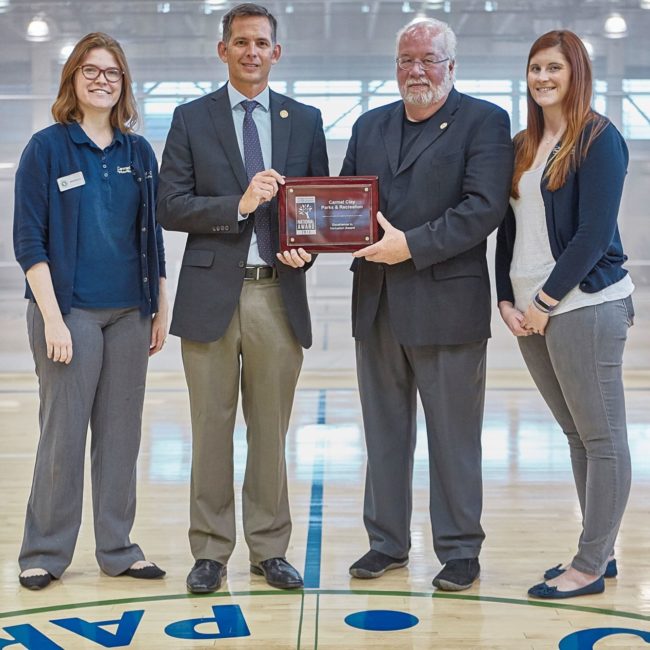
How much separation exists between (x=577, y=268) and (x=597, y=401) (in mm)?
390

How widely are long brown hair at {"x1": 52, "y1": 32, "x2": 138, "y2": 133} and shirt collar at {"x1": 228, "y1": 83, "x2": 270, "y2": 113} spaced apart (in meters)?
0.32

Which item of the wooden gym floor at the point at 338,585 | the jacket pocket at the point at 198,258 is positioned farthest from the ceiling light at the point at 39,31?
the jacket pocket at the point at 198,258

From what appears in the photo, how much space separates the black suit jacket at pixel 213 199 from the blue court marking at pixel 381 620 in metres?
0.81

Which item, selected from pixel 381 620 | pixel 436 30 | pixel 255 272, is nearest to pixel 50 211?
pixel 255 272

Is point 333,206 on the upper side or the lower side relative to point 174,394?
upper

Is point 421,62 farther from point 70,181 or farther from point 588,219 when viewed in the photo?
point 70,181

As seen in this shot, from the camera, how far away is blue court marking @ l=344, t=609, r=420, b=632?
2828 mm

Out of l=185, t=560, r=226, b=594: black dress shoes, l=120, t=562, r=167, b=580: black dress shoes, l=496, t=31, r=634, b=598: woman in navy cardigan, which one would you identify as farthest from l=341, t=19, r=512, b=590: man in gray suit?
l=120, t=562, r=167, b=580: black dress shoes

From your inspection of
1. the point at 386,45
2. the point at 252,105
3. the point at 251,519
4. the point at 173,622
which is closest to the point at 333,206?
the point at 252,105

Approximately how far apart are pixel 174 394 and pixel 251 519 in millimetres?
4643

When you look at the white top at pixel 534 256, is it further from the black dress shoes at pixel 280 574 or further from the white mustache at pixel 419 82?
the black dress shoes at pixel 280 574

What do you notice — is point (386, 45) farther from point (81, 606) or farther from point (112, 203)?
point (81, 606)

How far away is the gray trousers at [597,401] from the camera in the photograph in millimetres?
2967

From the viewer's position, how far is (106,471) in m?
3.31
